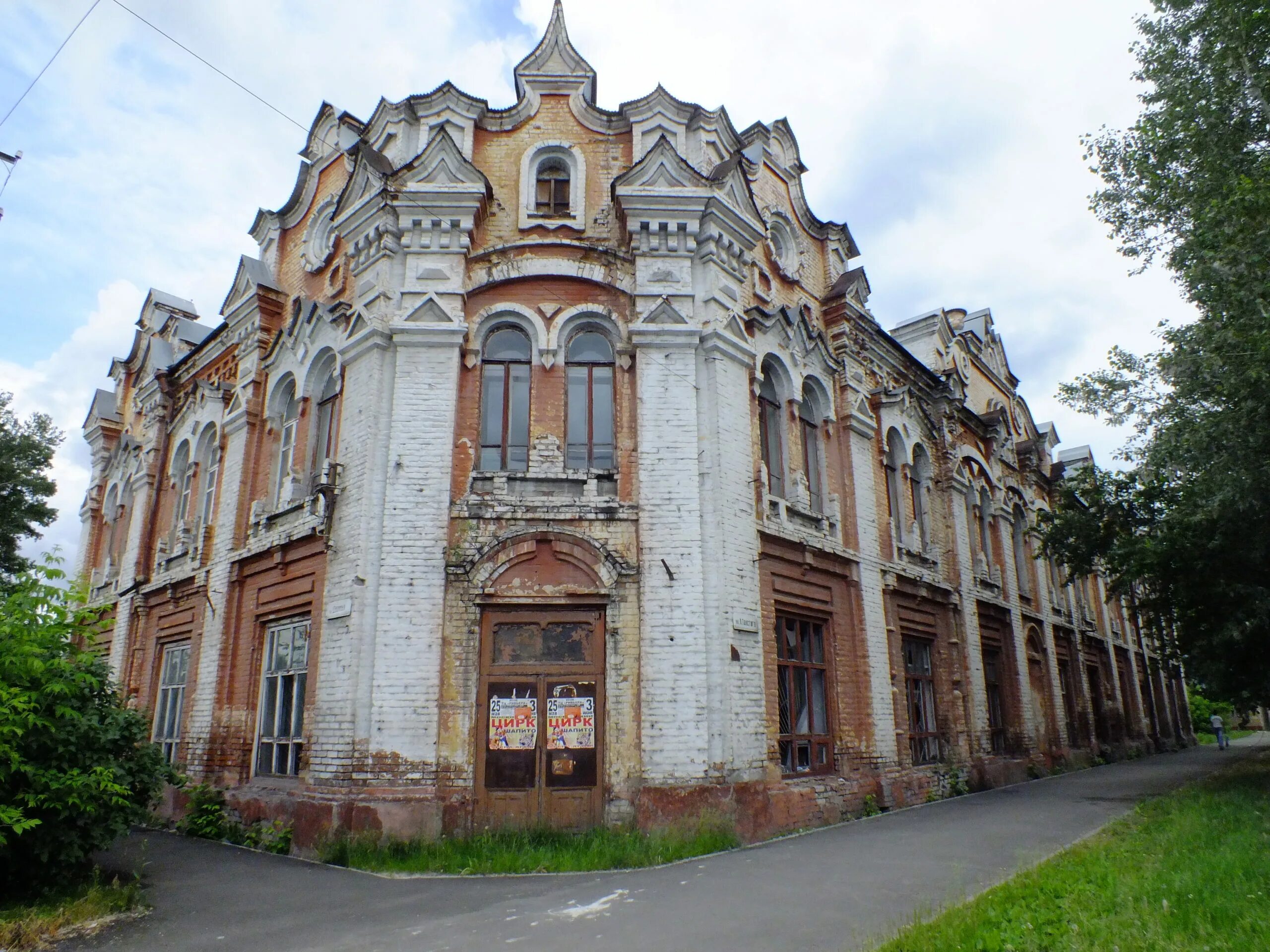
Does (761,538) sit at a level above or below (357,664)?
above

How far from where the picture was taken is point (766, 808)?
10266 mm

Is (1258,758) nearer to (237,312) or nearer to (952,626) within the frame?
(952,626)

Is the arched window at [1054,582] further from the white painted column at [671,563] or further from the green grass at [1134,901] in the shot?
the white painted column at [671,563]

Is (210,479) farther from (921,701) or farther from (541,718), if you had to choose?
(921,701)

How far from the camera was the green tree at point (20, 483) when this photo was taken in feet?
74.8

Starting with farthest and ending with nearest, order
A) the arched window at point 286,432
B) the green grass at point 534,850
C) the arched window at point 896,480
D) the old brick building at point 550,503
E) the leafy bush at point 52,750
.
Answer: the arched window at point 896,480, the arched window at point 286,432, the old brick building at point 550,503, the green grass at point 534,850, the leafy bush at point 52,750

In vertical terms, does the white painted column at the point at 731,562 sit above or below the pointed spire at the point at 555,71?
below

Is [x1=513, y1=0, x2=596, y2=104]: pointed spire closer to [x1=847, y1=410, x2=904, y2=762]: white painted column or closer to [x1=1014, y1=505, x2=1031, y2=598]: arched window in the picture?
[x1=847, y1=410, x2=904, y2=762]: white painted column

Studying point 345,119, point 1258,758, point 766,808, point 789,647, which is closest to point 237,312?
point 345,119

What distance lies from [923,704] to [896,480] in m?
4.17

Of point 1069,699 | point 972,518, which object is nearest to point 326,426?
point 972,518

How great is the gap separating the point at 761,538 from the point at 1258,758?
18.3m

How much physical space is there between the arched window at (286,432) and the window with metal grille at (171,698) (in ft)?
13.0

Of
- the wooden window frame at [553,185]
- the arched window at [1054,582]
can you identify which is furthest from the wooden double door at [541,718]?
the arched window at [1054,582]
